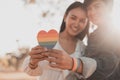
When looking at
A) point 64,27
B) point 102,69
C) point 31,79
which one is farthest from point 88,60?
point 31,79

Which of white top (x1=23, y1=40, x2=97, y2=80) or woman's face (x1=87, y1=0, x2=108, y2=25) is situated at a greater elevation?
woman's face (x1=87, y1=0, x2=108, y2=25)

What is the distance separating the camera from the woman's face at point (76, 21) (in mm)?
620

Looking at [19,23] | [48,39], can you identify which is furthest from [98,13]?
[19,23]

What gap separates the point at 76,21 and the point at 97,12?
0.06m

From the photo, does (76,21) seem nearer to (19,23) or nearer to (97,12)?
(97,12)

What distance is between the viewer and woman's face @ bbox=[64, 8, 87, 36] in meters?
0.62

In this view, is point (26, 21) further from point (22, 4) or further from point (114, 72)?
point (114, 72)

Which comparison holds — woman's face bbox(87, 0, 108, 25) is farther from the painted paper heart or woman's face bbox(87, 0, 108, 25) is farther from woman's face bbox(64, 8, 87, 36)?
the painted paper heart

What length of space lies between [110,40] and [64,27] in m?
0.14

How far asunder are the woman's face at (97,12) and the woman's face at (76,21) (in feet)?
0.06

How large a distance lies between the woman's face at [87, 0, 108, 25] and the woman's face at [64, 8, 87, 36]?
2 centimetres

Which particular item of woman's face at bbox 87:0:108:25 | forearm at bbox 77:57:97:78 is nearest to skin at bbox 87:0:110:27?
woman's face at bbox 87:0:108:25

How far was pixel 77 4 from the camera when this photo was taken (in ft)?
2.08

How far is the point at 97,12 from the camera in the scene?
62 cm
